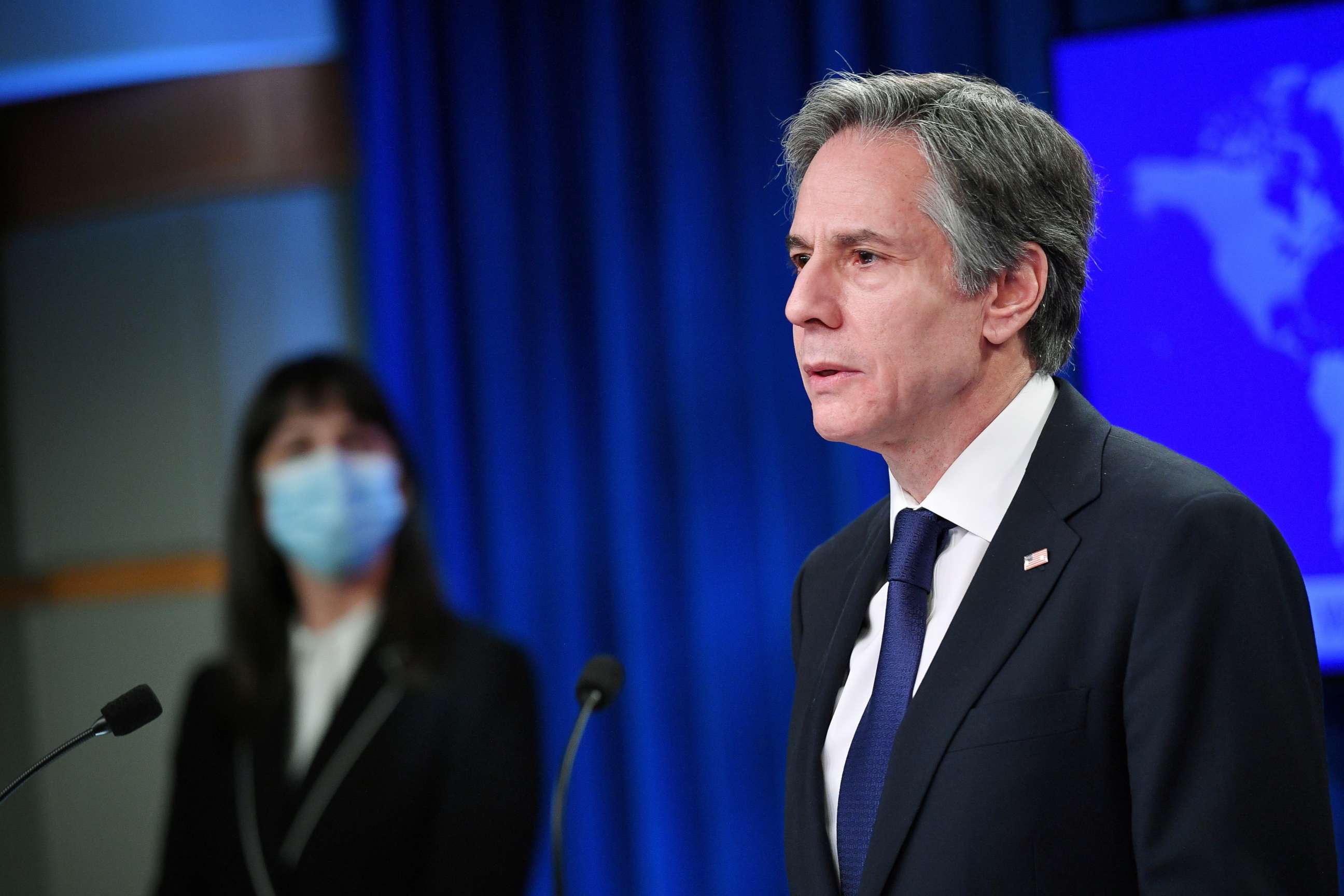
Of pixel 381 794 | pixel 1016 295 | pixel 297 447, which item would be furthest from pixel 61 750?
pixel 297 447

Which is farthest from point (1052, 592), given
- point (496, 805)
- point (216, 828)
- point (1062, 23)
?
point (216, 828)

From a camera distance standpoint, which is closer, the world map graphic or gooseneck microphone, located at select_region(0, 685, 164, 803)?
gooseneck microphone, located at select_region(0, 685, 164, 803)

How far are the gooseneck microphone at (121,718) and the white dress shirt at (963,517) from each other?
0.77 m

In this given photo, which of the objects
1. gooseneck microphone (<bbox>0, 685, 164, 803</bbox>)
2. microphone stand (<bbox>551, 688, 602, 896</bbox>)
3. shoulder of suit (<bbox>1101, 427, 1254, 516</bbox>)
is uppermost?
shoulder of suit (<bbox>1101, 427, 1254, 516</bbox>)

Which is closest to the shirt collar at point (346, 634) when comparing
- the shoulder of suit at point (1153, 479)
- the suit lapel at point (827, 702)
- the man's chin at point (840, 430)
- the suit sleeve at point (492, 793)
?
the suit sleeve at point (492, 793)

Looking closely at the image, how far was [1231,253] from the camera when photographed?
2475mm

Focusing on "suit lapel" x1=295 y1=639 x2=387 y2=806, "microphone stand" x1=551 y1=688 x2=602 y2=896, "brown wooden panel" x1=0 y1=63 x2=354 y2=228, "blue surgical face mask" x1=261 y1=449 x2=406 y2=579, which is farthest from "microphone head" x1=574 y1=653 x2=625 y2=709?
"brown wooden panel" x1=0 y1=63 x2=354 y2=228

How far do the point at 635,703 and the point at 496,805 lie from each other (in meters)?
0.47

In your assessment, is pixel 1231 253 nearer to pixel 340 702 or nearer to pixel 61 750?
pixel 340 702

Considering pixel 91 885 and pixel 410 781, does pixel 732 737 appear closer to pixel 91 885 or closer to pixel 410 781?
pixel 410 781

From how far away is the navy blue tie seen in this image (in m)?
1.29

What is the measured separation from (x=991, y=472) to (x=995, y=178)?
328 millimetres

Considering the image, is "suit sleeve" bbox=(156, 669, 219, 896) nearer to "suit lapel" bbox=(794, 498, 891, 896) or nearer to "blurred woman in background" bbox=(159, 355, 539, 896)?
"blurred woman in background" bbox=(159, 355, 539, 896)

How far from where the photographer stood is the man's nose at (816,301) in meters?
1.38
